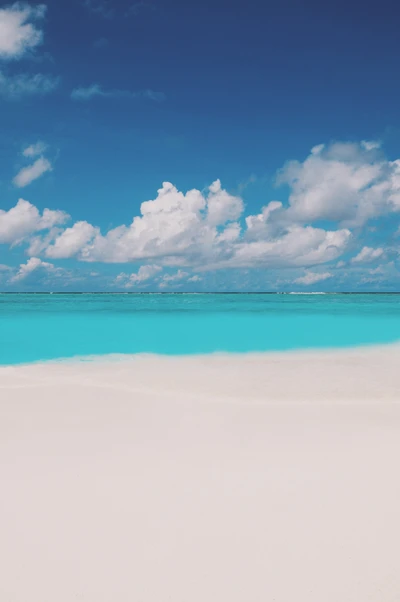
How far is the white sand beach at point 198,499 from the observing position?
7.34 feet

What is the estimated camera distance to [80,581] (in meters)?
2.23

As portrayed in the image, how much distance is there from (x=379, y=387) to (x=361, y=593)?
16.3 ft

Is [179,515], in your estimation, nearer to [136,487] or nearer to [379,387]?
[136,487]

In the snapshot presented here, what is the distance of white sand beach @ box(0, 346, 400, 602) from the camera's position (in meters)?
2.24

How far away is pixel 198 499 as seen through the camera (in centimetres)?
296

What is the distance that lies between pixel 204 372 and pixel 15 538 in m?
6.04

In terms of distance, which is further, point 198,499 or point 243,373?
point 243,373

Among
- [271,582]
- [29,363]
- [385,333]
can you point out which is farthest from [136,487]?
[385,333]

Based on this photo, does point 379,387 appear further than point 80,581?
Yes

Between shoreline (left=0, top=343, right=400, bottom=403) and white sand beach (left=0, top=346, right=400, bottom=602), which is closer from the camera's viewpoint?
white sand beach (left=0, top=346, right=400, bottom=602)

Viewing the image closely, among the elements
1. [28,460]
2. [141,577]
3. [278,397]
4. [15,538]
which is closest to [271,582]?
[141,577]

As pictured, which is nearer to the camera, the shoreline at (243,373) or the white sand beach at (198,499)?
the white sand beach at (198,499)

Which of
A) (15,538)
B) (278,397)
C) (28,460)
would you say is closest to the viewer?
(15,538)

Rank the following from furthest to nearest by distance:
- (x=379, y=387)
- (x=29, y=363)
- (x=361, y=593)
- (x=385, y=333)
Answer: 1. (x=385, y=333)
2. (x=29, y=363)
3. (x=379, y=387)
4. (x=361, y=593)
